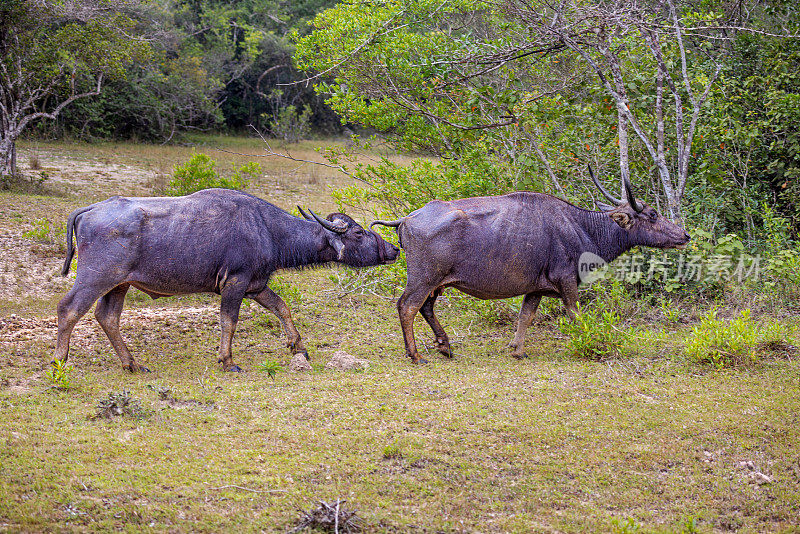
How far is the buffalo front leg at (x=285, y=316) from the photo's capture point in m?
7.61

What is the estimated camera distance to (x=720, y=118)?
360 inches

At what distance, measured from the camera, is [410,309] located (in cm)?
731

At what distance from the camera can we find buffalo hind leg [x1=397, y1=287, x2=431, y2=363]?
7301mm

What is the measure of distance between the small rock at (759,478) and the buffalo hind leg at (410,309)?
132 inches

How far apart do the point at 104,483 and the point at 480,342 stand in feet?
15.7

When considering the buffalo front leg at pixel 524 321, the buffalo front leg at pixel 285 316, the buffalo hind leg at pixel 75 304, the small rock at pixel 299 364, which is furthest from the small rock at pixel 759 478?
the buffalo hind leg at pixel 75 304

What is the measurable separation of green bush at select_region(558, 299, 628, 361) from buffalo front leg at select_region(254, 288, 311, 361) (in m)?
2.70

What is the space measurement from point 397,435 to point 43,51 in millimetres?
13201

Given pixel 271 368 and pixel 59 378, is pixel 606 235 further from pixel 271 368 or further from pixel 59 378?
pixel 59 378

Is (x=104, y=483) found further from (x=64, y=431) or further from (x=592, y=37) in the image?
(x=592, y=37)

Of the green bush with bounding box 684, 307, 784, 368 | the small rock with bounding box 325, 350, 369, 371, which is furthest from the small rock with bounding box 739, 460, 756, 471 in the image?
the small rock with bounding box 325, 350, 369, 371

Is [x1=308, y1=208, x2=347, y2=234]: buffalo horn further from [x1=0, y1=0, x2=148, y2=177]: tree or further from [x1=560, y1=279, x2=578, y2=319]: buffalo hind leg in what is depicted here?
[x1=0, y1=0, x2=148, y2=177]: tree

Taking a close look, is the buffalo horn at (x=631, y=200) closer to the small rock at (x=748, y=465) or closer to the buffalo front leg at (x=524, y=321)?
the buffalo front leg at (x=524, y=321)

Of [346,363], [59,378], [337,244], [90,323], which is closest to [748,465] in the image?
[346,363]
